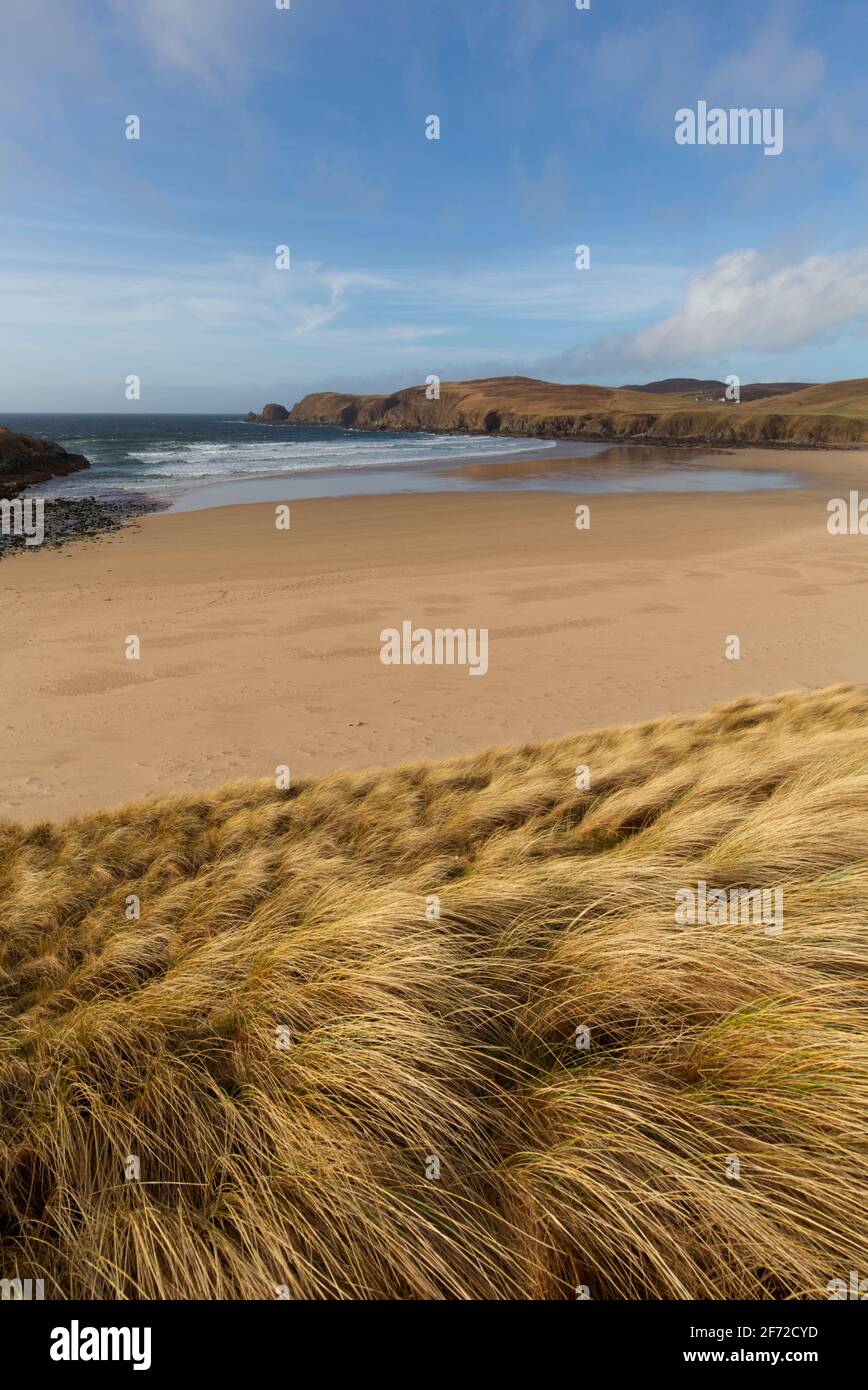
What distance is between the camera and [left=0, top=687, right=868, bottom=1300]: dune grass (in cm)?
188

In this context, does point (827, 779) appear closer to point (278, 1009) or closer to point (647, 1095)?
point (647, 1095)

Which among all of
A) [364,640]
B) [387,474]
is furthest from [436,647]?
[387,474]

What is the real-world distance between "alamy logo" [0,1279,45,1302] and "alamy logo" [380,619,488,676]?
9501 mm

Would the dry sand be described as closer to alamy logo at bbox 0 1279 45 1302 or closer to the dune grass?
the dune grass

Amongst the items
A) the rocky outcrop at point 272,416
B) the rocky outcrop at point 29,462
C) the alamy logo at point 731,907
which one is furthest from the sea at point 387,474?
the rocky outcrop at point 272,416

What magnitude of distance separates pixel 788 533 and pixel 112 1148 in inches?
965

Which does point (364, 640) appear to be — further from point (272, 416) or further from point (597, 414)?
point (272, 416)

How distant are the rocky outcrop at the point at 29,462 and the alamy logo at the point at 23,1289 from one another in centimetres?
3992

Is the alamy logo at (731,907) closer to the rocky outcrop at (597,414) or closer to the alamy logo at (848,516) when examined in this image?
the alamy logo at (848,516)

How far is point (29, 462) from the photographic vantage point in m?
44.2

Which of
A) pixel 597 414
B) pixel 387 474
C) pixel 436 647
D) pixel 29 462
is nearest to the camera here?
pixel 436 647
